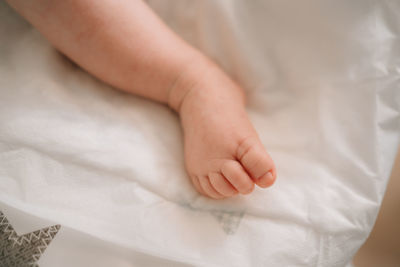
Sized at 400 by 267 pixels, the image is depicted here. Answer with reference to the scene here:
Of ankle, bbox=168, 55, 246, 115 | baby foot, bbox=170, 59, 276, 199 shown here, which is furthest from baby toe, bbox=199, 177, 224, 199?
ankle, bbox=168, 55, 246, 115

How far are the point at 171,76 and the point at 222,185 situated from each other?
0.67 ft

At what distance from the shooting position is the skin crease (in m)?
0.45

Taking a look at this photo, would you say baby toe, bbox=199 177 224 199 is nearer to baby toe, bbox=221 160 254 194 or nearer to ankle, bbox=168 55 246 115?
baby toe, bbox=221 160 254 194

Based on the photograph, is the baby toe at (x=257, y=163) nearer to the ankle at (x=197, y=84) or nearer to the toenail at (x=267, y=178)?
the toenail at (x=267, y=178)

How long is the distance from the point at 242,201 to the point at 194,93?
0.19m

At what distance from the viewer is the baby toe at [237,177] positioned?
44 cm

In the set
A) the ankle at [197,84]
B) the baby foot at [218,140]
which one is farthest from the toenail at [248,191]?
the ankle at [197,84]

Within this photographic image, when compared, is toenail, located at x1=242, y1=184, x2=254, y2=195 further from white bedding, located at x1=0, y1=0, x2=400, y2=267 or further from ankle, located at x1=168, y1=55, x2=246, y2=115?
ankle, located at x1=168, y1=55, x2=246, y2=115

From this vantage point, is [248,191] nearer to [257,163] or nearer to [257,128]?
[257,163]

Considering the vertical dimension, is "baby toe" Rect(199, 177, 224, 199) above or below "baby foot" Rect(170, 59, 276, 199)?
below

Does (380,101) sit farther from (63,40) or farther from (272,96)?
(63,40)

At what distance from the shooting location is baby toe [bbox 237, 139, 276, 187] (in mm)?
436

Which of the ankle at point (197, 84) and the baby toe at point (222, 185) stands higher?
the ankle at point (197, 84)

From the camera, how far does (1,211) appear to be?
1.43ft
